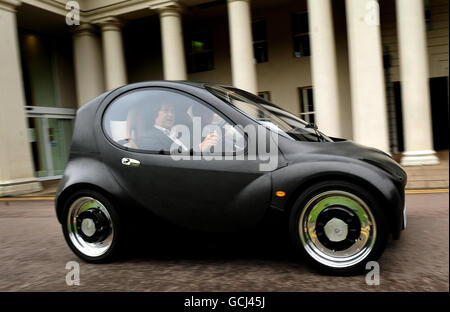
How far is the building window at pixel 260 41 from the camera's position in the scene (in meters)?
15.8

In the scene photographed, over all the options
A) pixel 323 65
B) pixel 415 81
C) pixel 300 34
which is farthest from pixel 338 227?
pixel 300 34

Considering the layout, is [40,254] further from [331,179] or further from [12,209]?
[12,209]

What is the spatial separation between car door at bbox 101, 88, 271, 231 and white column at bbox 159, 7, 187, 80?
921 cm

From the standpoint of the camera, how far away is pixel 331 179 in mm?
2805

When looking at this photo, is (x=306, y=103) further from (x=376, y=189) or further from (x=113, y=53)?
(x=376, y=189)

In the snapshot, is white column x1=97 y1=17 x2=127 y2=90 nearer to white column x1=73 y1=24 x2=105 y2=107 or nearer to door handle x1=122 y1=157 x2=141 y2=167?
white column x1=73 y1=24 x2=105 y2=107

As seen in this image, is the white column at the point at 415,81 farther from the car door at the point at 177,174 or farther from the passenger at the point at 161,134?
the passenger at the point at 161,134

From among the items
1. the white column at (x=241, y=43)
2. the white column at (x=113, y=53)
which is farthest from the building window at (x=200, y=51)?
the white column at (x=241, y=43)

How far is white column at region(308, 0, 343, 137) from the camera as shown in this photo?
9875mm

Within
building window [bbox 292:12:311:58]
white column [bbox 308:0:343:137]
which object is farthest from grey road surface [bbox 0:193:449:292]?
building window [bbox 292:12:311:58]

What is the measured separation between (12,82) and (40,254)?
27.2 feet

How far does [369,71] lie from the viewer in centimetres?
923

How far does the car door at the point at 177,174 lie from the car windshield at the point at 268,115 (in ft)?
0.75
